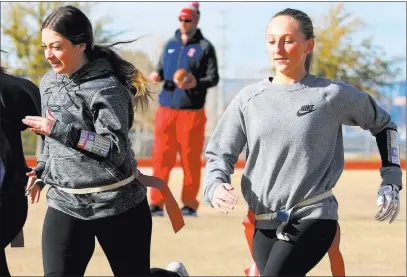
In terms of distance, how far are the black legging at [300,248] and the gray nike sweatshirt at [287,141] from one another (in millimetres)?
46

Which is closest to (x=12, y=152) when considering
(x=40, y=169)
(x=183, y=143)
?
(x=40, y=169)

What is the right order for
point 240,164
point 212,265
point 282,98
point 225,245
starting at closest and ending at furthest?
1. point 282,98
2. point 212,265
3. point 225,245
4. point 240,164

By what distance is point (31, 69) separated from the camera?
30094 mm

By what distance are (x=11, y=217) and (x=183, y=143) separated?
4.92 m

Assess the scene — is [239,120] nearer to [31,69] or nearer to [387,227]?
[387,227]

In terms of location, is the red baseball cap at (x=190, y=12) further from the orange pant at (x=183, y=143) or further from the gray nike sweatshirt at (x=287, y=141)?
the gray nike sweatshirt at (x=287, y=141)

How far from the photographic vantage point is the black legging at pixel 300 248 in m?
4.47

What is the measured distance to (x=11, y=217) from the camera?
5.42m

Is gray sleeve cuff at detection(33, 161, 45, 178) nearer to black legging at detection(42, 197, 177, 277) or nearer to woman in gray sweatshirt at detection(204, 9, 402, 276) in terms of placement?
black legging at detection(42, 197, 177, 277)

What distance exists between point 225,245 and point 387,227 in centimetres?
216

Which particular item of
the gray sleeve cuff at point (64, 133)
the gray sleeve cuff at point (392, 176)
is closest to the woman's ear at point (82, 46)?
the gray sleeve cuff at point (64, 133)

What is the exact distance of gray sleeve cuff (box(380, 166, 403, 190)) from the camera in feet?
15.4

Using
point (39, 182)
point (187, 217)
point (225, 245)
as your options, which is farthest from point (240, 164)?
point (39, 182)

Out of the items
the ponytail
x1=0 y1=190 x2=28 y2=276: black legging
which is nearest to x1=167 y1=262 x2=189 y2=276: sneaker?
x1=0 y1=190 x2=28 y2=276: black legging
